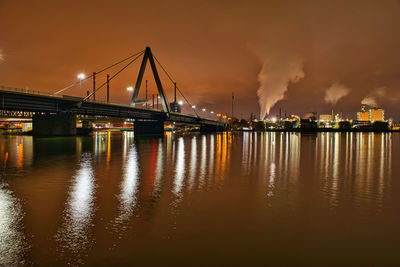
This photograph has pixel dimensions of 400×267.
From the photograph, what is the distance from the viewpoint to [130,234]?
7.54 m

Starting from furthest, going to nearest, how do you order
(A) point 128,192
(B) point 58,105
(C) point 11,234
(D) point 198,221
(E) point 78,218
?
1. (B) point 58,105
2. (A) point 128,192
3. (E) point 78,218
4. (D) point 198,221
5. (C) point 11,234

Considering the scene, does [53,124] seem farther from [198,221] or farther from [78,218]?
[198,221]

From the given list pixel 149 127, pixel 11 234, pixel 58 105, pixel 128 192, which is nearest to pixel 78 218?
pixel 11 234

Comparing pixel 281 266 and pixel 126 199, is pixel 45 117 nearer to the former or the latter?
pixel 126 199

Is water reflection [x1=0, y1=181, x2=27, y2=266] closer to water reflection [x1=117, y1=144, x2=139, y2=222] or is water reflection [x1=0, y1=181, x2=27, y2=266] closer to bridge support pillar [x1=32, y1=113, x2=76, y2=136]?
water reflection [x1=117, y1=144, x2=139, y2=222]

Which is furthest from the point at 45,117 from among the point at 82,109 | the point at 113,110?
the point at 113,110

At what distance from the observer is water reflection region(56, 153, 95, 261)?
6945 millimetres

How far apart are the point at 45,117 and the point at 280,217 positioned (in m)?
68.1

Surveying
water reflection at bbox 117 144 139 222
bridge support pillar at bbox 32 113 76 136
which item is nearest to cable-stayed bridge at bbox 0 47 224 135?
bridge support pillar at bbox 32 113 76 136

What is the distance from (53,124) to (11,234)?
64.3 meters

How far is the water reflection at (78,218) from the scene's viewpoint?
6.95 m

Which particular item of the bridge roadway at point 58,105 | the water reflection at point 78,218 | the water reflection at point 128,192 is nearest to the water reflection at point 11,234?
the water reflection at point 78,218

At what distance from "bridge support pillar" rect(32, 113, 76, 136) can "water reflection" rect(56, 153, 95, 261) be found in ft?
188

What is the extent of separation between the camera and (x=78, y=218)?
8.70 metres
